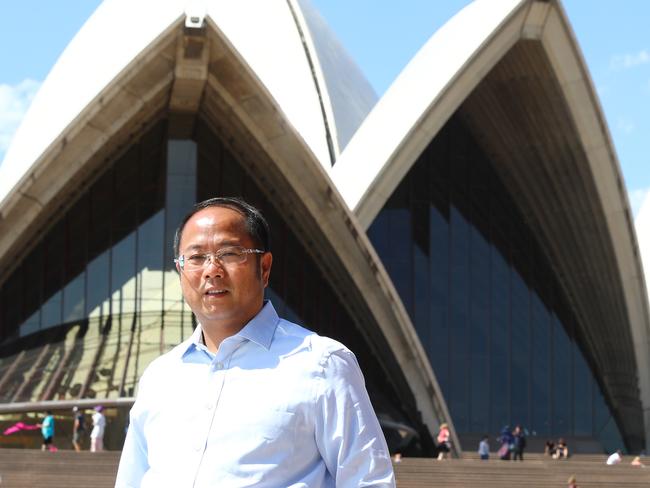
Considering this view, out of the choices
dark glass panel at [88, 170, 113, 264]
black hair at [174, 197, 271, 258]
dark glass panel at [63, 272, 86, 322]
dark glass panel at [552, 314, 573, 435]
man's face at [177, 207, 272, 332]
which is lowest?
man's face at [177, 207, 272, 332]

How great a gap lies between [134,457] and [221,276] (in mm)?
461

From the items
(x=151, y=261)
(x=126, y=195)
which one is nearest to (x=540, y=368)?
(x=151, y=261)

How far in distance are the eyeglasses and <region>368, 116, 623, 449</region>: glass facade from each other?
26.3 metres

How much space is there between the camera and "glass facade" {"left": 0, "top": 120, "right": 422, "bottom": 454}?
85.1 feet

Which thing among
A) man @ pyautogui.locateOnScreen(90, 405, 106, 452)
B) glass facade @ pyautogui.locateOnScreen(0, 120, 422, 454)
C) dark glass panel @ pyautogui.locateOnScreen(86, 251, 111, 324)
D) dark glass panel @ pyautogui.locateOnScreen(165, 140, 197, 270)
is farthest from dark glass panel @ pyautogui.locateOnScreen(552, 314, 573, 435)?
man @ pyautogui.locateOnScreen(90, 405, 106, 452)

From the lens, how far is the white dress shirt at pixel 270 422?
238 cm

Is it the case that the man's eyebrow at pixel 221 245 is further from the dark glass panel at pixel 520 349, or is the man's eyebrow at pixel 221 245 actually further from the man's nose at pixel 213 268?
the dark glass panel at pixel 520 349

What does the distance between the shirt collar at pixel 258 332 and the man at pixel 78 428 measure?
18490 mm

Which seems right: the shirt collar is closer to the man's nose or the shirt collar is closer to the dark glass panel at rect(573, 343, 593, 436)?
the man's nose

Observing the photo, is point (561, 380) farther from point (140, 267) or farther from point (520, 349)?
point (140, 267)

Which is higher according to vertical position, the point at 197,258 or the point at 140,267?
the point at 140,267

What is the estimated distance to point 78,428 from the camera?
814 inches

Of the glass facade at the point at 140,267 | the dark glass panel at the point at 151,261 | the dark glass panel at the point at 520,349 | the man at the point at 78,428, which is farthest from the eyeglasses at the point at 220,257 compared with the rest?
the dark glass panel at the point at 520,349

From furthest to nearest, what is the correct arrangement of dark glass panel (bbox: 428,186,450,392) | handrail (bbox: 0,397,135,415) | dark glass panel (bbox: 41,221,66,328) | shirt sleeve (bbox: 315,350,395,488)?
dark glass panel (bbox: 428,186,450,392) → dark glass panel (bbox: 41,221,66,328) → handrail (bbox: 0,397,135,415) → shirt sleeve (bbox: 315,350,395,488)
